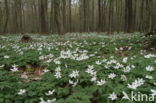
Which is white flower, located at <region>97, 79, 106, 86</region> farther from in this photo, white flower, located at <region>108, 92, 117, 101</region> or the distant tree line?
the distant tree line

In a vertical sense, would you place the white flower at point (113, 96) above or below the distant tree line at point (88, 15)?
below

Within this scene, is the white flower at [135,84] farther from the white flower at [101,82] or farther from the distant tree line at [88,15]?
the distant tree line at [88,15]

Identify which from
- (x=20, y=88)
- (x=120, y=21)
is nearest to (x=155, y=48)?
(x=20, y=88)

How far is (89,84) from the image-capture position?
3.44 meters

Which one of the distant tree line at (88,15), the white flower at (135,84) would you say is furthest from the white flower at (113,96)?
the distant tree line at (88,15)

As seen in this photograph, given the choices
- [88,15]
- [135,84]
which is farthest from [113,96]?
[88,15]

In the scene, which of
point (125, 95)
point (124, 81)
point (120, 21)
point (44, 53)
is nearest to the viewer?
point (125, 95)

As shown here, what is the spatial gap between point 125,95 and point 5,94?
5.88ft

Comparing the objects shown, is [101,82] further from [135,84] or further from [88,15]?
[88,15]

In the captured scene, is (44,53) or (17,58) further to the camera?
(44,53)

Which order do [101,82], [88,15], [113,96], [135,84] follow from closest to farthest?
[113,96] < [135,84] < [101,82] < [88,15]

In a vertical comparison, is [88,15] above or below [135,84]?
above

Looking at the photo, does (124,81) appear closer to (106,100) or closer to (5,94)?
(106,100)

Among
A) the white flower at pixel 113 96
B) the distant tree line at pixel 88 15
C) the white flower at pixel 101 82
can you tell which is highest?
the distant tree line at pixel 88 15
